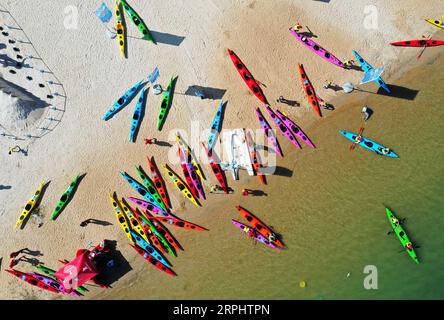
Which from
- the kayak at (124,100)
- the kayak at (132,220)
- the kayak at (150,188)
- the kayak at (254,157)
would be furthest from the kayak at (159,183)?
the kayak at (254,157)

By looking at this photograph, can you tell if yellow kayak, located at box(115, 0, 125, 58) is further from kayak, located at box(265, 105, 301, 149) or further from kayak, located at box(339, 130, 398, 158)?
kayak, located at box(339, 130, 398, 158)

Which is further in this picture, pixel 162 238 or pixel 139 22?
pixel 139 22

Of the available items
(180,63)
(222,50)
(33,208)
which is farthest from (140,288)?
(222,50)

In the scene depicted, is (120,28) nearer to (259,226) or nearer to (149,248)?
(149,248)

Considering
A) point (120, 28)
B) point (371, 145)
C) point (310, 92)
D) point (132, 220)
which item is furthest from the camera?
point (120, 28)

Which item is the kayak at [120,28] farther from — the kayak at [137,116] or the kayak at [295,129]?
the kayak at [295,129]

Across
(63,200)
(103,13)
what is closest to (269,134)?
(103,13)

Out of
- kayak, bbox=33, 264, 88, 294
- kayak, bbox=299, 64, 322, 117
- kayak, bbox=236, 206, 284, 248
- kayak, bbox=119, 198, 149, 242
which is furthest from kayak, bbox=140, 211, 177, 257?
kayak, bbox=299, 64, 322, 117
